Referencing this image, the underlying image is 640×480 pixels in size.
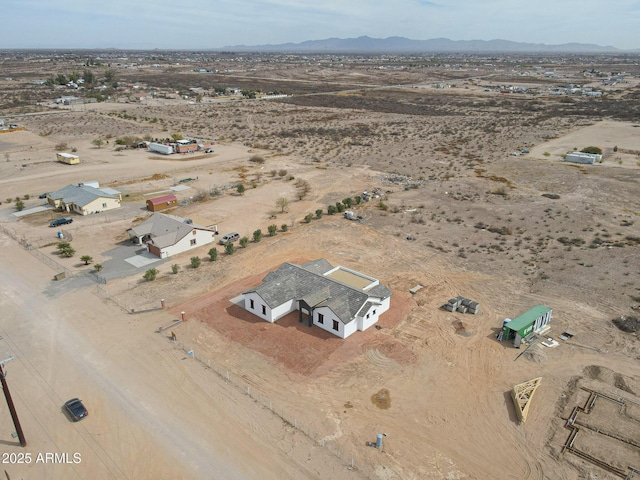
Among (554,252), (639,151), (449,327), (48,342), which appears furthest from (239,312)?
(639,151)

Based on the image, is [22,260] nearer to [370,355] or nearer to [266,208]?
[266,208]

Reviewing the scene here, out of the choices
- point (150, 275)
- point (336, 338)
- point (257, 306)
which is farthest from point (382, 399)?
point (150, 275)

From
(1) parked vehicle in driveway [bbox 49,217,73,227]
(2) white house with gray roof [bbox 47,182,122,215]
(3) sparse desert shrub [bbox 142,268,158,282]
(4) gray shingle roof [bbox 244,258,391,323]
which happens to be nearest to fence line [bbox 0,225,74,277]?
(1) parked vehicle in driveway [bbox 49,217,73,227]

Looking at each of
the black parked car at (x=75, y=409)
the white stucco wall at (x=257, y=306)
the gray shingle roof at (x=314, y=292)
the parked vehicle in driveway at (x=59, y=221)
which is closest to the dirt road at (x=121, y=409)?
the black parked car at (x=75, y=409)

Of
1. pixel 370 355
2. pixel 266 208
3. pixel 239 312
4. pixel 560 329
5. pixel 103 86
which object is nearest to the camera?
pixel 370 355

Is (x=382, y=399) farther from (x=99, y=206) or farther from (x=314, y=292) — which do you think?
(x=99, y=206)

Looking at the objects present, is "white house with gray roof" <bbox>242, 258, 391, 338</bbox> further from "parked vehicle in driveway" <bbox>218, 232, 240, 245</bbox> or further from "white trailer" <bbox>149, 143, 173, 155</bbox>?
"white trailer" <bbox>149, 143, 173, 155</bbox>

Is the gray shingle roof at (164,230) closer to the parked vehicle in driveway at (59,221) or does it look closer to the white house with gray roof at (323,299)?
the parked vehicle in driveway at (59,221)
